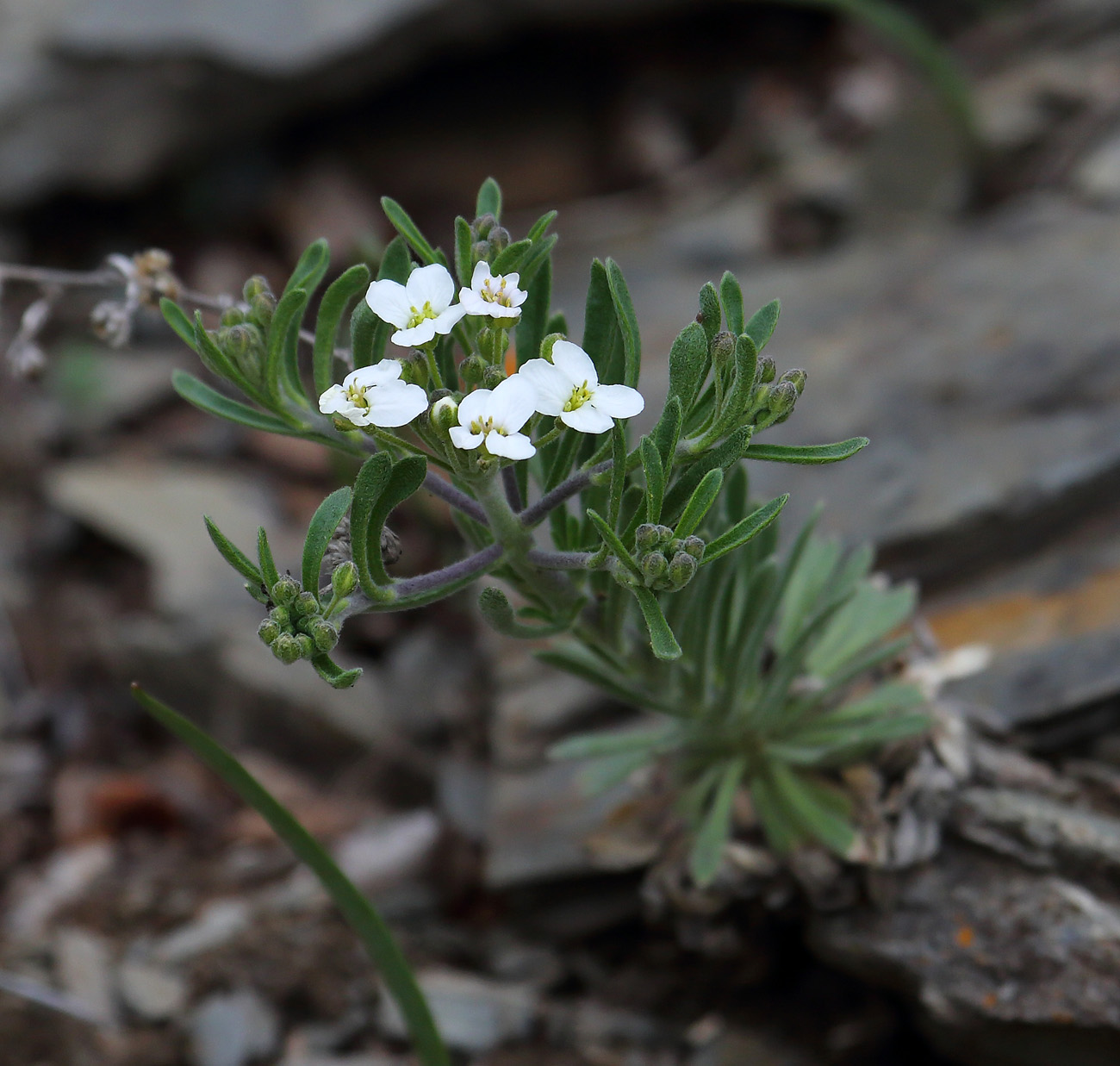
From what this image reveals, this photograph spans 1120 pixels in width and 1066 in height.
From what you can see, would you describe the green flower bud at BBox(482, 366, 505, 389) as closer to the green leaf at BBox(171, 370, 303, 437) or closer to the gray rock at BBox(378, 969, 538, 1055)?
the green leaf at BBox(171, 370, 303, 437)

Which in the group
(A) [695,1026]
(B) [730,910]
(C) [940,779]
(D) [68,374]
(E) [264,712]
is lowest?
(A) [695,1026]

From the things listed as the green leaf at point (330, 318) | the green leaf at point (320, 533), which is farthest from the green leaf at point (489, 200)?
the green leaf at point (320, 533)

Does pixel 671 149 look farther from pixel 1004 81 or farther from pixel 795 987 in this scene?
pixel 795 987

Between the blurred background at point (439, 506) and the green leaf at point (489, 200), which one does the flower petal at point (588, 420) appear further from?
the blurred background at point (439, 506)

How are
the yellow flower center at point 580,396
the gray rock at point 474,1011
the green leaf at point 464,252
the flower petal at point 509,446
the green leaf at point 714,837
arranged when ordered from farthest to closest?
the gray rock at point 474,1011, the green leaf at point 714,837, the green leaf at point 464,252, the yellow flower center at point 580,396, the flower petal at point 509,446

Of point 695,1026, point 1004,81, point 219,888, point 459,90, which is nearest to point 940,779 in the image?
point 695,1026

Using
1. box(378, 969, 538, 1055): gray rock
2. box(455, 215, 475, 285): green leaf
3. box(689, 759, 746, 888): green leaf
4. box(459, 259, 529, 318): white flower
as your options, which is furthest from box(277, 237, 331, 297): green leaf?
box(378, 969, 538, 1055): gray rock
